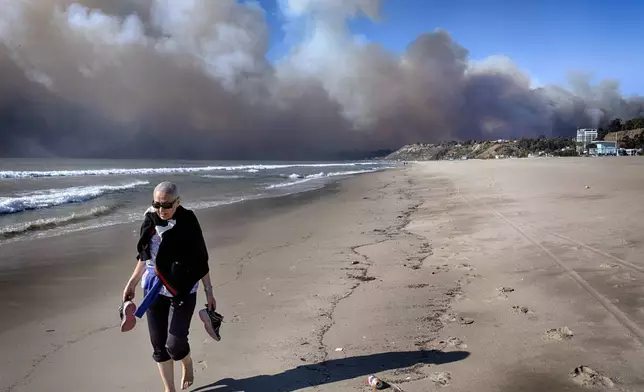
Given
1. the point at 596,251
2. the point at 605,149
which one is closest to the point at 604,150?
the point at 605,149

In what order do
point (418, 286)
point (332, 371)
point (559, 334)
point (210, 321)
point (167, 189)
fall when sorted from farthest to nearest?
Answer: point (418, 286) < point (559, 334) < point (332, 371) < point (210, 321) < point (167, 189)

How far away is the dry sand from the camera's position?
3980 millimetres

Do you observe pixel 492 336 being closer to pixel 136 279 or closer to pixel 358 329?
pixel 358 329

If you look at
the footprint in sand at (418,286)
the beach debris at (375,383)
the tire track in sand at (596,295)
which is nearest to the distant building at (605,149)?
the tire track in sand at (596,295)

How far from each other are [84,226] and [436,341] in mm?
13177

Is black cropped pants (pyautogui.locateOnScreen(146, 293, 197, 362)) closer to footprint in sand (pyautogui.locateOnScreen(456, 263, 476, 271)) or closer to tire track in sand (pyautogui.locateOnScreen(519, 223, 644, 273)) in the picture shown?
footprint in sand (pyautogui.locateOnScreen(456, 263, 476, 271))

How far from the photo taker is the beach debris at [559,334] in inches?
173

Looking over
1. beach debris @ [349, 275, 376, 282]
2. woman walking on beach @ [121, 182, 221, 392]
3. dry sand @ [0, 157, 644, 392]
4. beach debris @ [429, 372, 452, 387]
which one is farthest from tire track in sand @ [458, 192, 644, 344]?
woman walking on beach @ [121, 182, 221, 392]

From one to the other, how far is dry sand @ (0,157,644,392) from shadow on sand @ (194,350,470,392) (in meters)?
0.02

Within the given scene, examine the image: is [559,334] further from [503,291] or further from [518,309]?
[503,291]

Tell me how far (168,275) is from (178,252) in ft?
0.66

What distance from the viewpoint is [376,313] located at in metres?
5.57

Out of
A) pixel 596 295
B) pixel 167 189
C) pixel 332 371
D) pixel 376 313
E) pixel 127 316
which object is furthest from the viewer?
pixel 376 313

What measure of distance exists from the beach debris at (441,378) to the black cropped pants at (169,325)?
2205 mm
